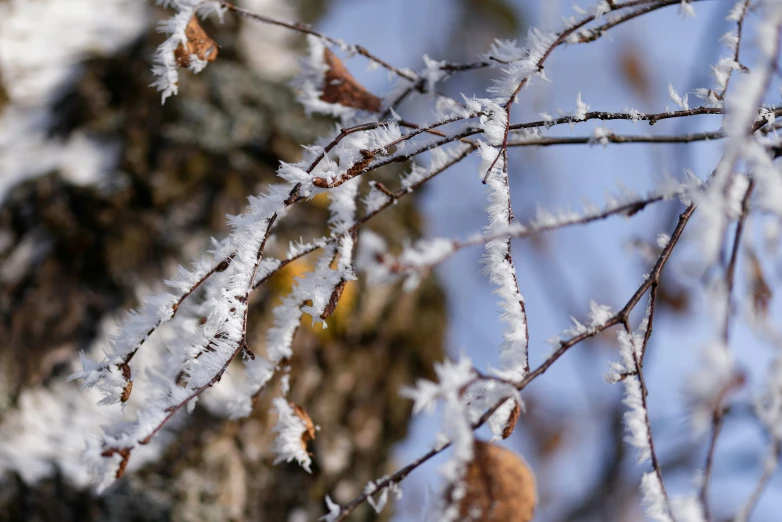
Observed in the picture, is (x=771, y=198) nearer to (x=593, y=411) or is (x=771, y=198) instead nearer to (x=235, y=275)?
(x=235, y=275)

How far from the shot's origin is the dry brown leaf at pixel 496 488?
0.48m

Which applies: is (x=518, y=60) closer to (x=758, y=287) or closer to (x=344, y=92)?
(x=344, y=92)

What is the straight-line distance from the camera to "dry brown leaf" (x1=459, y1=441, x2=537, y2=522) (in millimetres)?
478

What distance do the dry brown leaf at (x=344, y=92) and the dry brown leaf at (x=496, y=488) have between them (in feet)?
1.37

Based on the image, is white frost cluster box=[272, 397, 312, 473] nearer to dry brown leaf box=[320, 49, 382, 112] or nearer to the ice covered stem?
the ice covered stem

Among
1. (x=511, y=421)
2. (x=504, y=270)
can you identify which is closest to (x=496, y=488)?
(x=511, y=421)

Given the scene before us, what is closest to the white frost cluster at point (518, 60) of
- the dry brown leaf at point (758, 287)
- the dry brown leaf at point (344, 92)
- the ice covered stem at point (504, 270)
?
the ice covered stem at point (504, 270)

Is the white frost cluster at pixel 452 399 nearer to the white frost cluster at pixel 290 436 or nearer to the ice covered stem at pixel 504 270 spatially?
the ice covered stem at pixel 504 270

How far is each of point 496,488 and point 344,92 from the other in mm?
474

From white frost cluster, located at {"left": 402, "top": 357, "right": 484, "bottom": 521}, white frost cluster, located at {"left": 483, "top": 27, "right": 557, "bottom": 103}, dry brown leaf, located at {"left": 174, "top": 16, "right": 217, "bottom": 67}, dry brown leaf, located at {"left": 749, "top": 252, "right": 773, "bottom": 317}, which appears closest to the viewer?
white frost cluster, located at {"left": 402, "top": 357, "right": 484, "bottom": 521}

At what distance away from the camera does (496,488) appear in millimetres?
496

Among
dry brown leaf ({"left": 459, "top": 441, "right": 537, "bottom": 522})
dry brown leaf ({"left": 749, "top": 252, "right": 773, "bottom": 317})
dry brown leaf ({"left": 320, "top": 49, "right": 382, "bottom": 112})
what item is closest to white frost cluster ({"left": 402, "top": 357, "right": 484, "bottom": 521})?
dry brown leaf ({"left": 459, "top": 441, "right": 537, "bottom": 522})

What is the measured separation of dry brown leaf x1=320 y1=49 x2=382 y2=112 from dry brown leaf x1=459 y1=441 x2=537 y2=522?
1.37 feet

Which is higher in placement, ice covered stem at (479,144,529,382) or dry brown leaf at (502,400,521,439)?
ice covered stem at (479,144,529,382)
